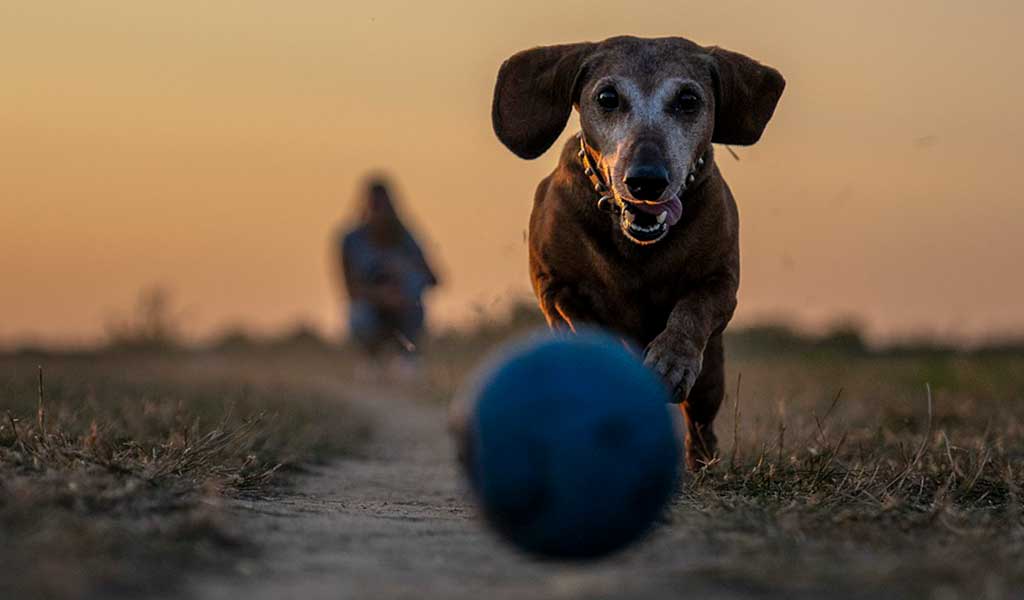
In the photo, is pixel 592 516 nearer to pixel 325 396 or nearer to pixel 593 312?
pixel 593 312

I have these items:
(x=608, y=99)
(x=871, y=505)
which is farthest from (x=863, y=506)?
(x=608, y=99)

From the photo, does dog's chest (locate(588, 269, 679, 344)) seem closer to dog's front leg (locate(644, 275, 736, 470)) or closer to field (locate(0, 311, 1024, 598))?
dog's front leg (locate(644, 275, 736, 470))

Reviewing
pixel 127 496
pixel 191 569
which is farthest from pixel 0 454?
pixel 191 569

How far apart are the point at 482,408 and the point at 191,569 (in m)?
0.79

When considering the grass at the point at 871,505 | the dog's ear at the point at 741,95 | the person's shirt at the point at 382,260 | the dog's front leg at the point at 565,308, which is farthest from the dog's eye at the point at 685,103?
the person's shirt at the point at 382,260

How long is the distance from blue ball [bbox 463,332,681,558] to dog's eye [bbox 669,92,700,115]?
6.63 feet

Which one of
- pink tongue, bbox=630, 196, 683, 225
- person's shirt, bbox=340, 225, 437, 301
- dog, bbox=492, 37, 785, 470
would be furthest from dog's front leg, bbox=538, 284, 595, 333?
person's shirt, bbox=340, 225, 437, 301

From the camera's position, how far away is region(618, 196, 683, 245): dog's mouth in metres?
5.08

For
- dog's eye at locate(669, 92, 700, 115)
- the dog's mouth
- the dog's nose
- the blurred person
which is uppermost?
dog's eye at locate(669, 92, 700, 115)

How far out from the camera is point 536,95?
5727mm

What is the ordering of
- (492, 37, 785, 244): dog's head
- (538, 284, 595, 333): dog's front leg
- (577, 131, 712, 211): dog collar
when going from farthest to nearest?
1. (538, 284, 595, 333): dog's front leg
2. (577, 131, 712, 211): dog collar
3. (492, 37, 785, 244): dog's head

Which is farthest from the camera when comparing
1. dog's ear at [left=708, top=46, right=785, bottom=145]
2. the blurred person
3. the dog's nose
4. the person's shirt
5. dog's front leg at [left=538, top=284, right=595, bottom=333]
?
the blurred person

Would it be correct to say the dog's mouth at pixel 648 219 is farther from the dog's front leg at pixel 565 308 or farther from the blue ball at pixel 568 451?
the blue ball at pixel 568 451

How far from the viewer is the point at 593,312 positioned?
5.41 metres
